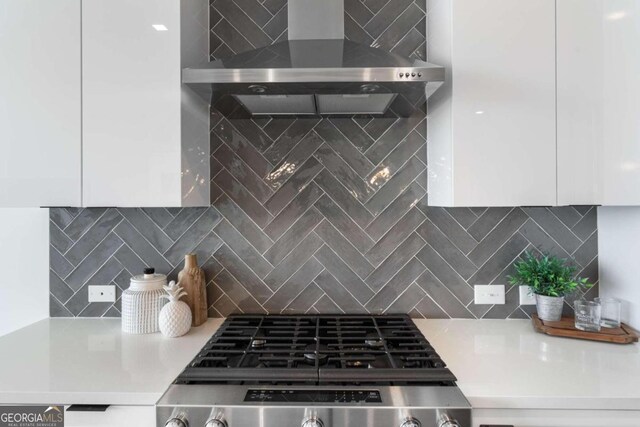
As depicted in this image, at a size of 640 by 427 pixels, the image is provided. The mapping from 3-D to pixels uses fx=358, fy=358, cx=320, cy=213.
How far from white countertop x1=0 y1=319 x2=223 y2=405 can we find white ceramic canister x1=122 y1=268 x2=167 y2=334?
4 cm

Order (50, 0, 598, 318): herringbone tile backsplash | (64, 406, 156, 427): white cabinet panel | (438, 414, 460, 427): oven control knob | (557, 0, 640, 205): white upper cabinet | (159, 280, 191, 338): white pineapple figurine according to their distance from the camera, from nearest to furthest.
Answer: (438, 414, 460, 427): oven control knob
(64, 406, 156, 427): white cabinet panel
(557, 0, 640, 205): white upper cabinet
(159, 280, 191, 338): white pineapple figurine
(50, 0, 598, 318): herringbone tile backsplash

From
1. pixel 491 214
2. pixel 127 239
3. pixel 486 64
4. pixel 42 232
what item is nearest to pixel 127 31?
pixel 127 239

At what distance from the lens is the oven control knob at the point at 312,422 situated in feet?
3.23

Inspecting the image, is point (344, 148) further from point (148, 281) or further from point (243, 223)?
point (148, 281)

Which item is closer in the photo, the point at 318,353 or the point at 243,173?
the point at 318,353

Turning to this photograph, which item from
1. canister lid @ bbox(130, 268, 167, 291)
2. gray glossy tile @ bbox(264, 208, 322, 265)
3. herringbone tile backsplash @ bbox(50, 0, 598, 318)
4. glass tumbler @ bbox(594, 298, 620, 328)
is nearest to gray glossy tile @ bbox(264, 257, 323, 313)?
herringbone tile backsplash @ bbox(50, 0, 598, 318)

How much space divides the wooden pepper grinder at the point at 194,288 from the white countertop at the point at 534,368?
101 cm

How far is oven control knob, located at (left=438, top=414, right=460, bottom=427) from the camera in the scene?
973 millimetres

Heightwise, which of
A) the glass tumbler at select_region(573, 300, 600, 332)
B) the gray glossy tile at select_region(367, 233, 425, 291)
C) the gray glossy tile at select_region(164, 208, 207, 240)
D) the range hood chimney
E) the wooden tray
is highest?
the range hood chimney

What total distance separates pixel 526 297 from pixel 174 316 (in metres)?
1.61

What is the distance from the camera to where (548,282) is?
5.18ft

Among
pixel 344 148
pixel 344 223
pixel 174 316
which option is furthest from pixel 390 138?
pixel 174 316

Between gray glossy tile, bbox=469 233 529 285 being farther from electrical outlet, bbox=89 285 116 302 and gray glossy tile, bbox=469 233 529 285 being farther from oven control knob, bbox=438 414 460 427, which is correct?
electrical outlet, bbox=89 285 116 302

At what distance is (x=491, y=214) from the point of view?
1729 mm
